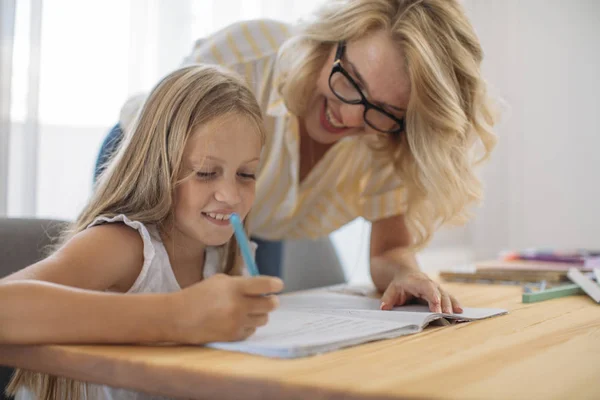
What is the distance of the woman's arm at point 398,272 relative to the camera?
1082 millimetres

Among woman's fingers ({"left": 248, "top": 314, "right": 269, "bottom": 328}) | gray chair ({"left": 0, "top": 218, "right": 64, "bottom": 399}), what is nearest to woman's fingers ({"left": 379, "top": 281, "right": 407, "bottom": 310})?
woman's fingers ({"left": 248, "top": 314, "right": 269, "bottom": 328})

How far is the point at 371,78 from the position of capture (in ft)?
4.15

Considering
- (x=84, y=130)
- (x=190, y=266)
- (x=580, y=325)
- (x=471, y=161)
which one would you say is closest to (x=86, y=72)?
(x=84, y=130)

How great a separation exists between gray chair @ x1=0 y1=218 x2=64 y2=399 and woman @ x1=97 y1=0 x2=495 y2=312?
0.29m

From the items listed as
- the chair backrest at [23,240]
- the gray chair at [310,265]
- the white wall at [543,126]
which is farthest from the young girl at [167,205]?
the white wall at [543,126]

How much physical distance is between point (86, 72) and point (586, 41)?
2337mm

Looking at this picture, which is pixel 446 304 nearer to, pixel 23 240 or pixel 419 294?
pixel 419 294

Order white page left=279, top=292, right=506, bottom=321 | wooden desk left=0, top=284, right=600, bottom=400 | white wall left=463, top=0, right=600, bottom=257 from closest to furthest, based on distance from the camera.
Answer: wooden desk left=0, top=284, right=600, bottom=400 → white page left=279, top=292, right=506, bottom=321 → white wall left=463, top=0, right=600, bottom=257

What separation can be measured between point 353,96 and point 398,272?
346 millimetres

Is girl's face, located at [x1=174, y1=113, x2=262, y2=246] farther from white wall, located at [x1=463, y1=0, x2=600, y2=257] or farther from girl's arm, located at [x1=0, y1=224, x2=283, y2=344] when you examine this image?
white wall, located at [x1=463, y1=0, x2=600, y2=257]

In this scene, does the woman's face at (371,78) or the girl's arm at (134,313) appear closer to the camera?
the girl's arm at (134,313)

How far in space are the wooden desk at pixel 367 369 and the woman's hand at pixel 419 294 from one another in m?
0.20

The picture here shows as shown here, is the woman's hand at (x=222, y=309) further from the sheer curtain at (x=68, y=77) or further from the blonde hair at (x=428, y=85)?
the sheer curtain at (x=68, y=77)

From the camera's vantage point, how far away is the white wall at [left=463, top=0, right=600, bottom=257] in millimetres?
3125
